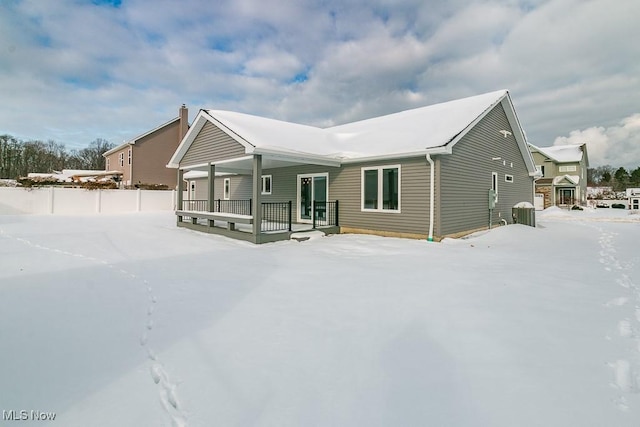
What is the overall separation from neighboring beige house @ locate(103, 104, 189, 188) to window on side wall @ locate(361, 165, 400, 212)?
21890 mm

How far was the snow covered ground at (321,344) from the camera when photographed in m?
2.16

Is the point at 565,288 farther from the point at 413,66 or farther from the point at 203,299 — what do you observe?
the point at 413,66

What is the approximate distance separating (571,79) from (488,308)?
71.2 feet

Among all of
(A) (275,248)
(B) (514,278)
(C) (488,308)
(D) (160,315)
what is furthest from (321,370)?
(A) (275,248)

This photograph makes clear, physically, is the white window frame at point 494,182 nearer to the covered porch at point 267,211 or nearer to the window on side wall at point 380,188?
the window on side wall at point 380,188

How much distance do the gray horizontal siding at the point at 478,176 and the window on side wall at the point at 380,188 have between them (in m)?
1.47

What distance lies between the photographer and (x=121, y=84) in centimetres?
2052

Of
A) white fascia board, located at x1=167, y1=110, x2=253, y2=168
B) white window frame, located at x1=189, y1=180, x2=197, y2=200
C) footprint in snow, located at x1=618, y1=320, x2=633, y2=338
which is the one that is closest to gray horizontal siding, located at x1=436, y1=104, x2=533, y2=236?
footprint in snow, located at x1=618, y1=320, x2=633, y2=338

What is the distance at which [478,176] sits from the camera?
11742 mm

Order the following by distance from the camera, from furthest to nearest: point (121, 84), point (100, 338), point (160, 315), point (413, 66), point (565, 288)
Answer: point (121, 84) → point (413, 66) → point (565, 288) → point (160, 315) → point (100, 338)

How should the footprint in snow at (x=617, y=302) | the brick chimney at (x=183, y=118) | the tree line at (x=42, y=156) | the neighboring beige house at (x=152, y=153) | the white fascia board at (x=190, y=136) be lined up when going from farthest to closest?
the tree line at (x=42, y=156) < the brick chimney at (x=183, y=118) < the neighboring beige house at (x=152, y=153) < the white fascia board at (x=190, y=136) < the footprint in snow at (x=617, y=302)

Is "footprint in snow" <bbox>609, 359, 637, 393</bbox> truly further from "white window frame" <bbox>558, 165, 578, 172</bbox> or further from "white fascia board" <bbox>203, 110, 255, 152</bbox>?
"white window frame" <bbox>558, 165, 578, 172</bbox>

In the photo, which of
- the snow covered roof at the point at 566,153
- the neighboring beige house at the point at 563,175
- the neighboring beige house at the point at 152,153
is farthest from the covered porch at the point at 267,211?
the snow covered roof at the point at 566,153

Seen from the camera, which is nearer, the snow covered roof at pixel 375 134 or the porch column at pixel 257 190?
the porch column at pixel 257 190
